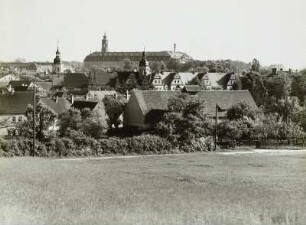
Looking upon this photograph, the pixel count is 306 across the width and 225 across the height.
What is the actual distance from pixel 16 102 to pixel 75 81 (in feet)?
218

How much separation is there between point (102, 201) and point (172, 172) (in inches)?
447

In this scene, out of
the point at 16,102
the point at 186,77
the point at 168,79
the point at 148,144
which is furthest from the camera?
the point at 186,77

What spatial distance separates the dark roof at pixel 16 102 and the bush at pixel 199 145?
1083 inches

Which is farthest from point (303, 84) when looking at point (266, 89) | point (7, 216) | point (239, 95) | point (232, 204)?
point (7, 216)

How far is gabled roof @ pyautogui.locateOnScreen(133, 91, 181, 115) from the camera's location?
62.6m

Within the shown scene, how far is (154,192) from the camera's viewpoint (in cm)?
2300

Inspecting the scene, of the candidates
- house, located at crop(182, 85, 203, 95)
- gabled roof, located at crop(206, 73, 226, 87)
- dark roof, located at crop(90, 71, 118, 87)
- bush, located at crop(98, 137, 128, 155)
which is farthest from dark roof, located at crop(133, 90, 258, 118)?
dark roof, located at crop(90, 71, 118, 87)

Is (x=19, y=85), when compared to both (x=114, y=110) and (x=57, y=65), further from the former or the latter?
(x=114, y=110)

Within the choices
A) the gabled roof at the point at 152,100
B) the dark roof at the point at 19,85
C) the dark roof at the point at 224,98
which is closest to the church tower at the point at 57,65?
the dark roof at the point at 19,85

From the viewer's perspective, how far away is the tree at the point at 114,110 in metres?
65.9

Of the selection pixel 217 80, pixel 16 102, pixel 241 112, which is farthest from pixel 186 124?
pixel 217 80

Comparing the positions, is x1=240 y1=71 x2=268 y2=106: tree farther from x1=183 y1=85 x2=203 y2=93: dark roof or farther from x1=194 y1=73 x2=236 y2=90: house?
x1=194 y1=73 x2=236 y2=90: house

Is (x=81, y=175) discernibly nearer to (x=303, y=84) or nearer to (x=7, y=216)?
(x=7, y=216)

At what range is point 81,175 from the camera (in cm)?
2783
